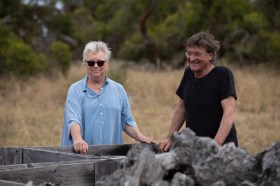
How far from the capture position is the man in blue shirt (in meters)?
5.44

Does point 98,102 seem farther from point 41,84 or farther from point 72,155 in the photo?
point 41,84

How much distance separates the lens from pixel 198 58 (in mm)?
4891

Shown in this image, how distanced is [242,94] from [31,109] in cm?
514

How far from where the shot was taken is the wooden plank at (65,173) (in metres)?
4.09

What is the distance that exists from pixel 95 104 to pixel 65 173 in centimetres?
141

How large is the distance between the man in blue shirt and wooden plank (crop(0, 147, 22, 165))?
1.66 ft

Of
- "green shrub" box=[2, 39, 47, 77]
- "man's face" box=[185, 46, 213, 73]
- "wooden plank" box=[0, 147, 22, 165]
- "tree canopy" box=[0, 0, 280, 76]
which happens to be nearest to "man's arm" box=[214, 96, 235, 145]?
"man's face" box=[185, 46, 213, 73]

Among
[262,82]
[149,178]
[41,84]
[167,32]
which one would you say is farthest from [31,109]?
[167,32]

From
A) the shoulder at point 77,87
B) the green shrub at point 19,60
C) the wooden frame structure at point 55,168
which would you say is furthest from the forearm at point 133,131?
the green shrub at point 19,60

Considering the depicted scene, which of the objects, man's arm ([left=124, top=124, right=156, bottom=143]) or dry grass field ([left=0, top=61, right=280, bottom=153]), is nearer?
man's arm ([left=124, top=124, right=156, bottom=143])

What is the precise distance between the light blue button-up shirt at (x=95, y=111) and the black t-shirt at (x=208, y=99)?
2.66 feet

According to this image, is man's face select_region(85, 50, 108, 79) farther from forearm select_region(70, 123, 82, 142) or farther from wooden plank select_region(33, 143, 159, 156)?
wooden plank select_region(33, 143, 159, 156)

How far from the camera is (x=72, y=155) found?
473 centimetres

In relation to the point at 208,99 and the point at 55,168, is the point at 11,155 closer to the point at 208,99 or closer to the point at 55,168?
the point at 55,168
